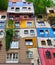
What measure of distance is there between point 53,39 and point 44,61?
525 centimetres

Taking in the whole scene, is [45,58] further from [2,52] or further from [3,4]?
[3,4]

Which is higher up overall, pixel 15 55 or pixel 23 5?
pixel 23 5

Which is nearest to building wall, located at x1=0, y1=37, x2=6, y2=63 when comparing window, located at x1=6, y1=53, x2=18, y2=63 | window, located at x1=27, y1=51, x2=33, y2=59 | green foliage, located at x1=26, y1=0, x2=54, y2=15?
window, located at x1=6, y1=53, x2=18, y2=63

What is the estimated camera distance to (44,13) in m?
36.8

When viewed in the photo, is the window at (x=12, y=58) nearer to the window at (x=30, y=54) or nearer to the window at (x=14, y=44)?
the window at (x=14, y=44)

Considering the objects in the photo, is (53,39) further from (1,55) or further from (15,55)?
(1,55)

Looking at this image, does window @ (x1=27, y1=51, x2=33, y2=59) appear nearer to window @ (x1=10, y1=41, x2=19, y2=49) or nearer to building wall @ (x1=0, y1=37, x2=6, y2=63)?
window @ (x1=10, y1=41, x2=19, y2=49)

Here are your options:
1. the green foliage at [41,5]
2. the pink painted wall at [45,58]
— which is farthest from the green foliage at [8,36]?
the green foliage at [41,5]

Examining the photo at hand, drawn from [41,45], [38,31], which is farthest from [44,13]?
[41,45]

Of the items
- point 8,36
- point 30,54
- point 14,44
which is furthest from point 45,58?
point 8,36

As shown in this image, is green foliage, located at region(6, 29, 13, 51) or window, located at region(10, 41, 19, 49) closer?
green foliage, located at region(6, 29, 13, 51)

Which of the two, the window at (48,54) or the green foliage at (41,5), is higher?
the green foliage at (41,5)

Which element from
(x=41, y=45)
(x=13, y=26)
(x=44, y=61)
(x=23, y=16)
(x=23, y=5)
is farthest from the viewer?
(x=23, y=5)

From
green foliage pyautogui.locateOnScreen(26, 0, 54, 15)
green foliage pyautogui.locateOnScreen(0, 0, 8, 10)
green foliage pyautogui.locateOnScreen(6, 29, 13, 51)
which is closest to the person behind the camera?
green foliage pyautogui.locateOnScreen(6, 29, 13, 51)
